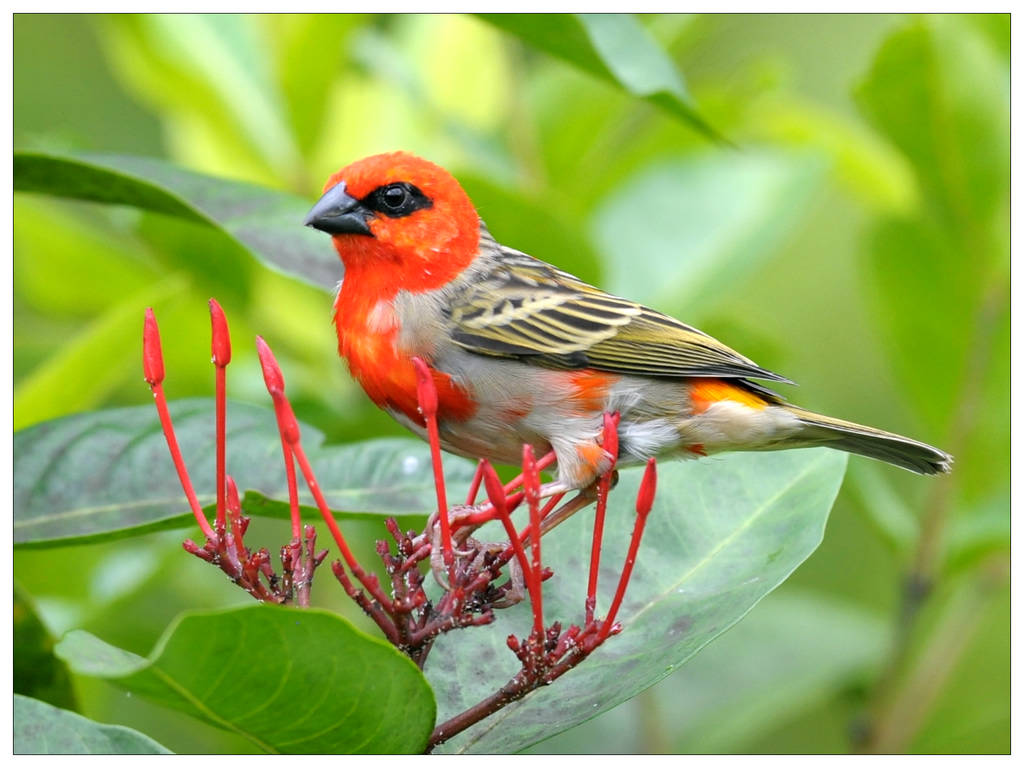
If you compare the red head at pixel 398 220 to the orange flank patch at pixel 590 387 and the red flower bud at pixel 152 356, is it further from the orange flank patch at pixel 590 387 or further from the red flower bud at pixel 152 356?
the red flower bud at pixel 152 356

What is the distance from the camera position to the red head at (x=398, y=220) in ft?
9.77

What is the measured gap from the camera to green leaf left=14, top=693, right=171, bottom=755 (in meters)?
2.05

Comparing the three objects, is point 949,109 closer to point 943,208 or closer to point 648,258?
point 943,208

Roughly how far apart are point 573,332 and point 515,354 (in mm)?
189

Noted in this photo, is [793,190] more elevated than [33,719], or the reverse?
[793,190]

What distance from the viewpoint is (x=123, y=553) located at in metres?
4.11

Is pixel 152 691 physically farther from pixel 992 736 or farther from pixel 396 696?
pixel 992 736

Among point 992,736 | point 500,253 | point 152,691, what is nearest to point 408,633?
point 152,691

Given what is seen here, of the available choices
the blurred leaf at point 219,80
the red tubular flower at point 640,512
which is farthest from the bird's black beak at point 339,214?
the blurred leaf at point 219,80

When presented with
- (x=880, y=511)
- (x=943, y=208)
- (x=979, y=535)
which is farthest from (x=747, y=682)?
(x=943, y=208)

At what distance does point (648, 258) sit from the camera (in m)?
4.39

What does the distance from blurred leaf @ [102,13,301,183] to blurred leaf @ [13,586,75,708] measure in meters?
2.10

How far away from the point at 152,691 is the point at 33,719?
1.02ft

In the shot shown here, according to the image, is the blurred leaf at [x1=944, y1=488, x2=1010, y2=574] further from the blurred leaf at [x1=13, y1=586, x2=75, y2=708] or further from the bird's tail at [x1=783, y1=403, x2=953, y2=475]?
the blurred leaf at [x1=13, y1=586, x2=75, y2=708]
